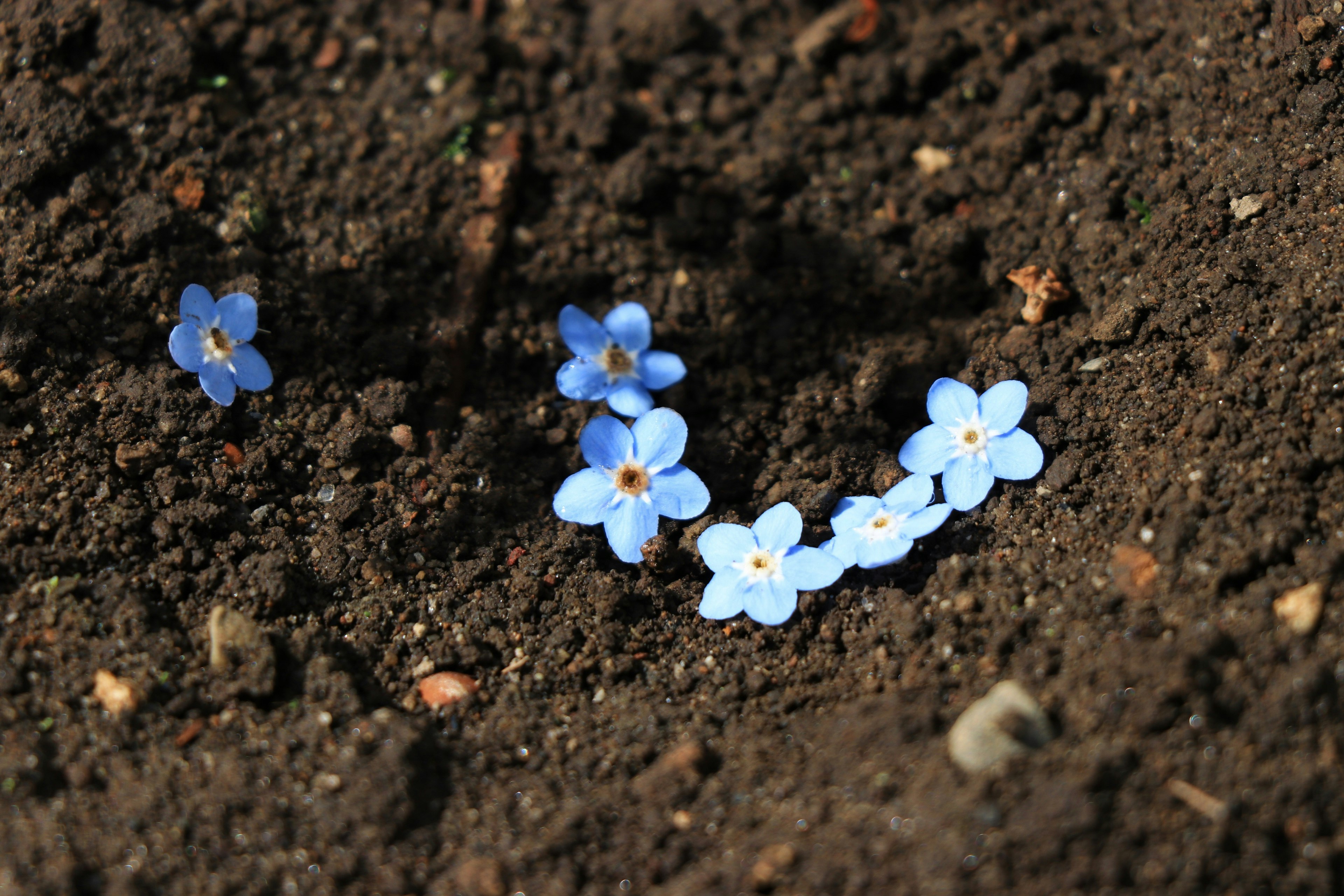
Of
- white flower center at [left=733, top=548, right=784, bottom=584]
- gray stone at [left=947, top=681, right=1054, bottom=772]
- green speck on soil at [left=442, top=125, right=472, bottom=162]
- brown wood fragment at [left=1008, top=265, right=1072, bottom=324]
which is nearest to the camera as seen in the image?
gray stone at [left=947, top=681, right=1054, bottom=772]

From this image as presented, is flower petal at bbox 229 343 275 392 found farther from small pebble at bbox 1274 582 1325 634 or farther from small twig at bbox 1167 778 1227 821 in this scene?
small pebble at bbox 1274 582 1325 634

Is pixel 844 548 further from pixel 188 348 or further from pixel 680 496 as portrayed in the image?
pixel 188 348

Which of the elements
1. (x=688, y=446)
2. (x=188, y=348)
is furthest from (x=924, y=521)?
(x=188, y=348)

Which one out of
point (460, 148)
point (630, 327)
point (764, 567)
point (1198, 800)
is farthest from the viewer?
point (460, 148)

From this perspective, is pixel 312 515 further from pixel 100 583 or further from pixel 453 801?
pixel 453 801

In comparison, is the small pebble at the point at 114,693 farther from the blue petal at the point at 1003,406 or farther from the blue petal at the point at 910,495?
the blue petal at the point at 1003,406

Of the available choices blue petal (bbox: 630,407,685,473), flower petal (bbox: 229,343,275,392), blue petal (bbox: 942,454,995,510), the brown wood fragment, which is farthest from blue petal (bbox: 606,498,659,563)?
the brown wood fragment
